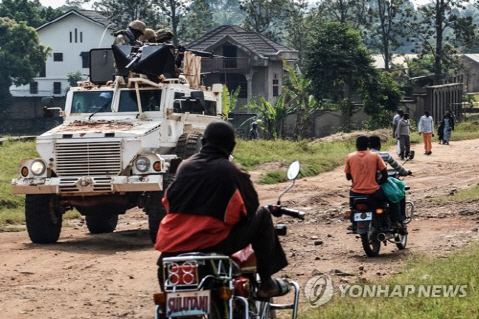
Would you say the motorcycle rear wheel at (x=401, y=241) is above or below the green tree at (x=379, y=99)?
A: below

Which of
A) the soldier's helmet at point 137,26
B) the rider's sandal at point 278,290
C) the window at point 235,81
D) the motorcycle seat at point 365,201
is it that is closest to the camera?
the rider's sandal at point 278,290

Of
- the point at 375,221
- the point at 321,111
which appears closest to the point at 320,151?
the point at 321,111

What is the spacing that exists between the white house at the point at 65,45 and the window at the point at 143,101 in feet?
189

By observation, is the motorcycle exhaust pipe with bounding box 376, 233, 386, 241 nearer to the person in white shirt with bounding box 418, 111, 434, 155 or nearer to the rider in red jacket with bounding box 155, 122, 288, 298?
the rider in red jacket with bounding box 155, 122, 288, 298

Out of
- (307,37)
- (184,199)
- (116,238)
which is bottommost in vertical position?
(116,238)

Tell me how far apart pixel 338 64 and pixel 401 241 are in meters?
31.0

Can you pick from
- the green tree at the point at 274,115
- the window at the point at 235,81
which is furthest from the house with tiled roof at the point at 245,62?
the green tree at the point at 274,115

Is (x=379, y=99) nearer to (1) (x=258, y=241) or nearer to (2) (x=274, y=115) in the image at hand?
(2) (x=274, y=115)

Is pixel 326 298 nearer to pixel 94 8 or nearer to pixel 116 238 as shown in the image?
pixel 116 238

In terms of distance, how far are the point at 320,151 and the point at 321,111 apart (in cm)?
1293

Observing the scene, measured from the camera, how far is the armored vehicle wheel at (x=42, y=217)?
14.4 m

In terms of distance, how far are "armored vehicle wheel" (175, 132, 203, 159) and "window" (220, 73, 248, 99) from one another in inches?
1768

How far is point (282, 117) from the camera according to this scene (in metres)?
39.2

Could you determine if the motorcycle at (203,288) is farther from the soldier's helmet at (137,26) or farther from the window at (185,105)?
the soldier's helmet at (137,26)
